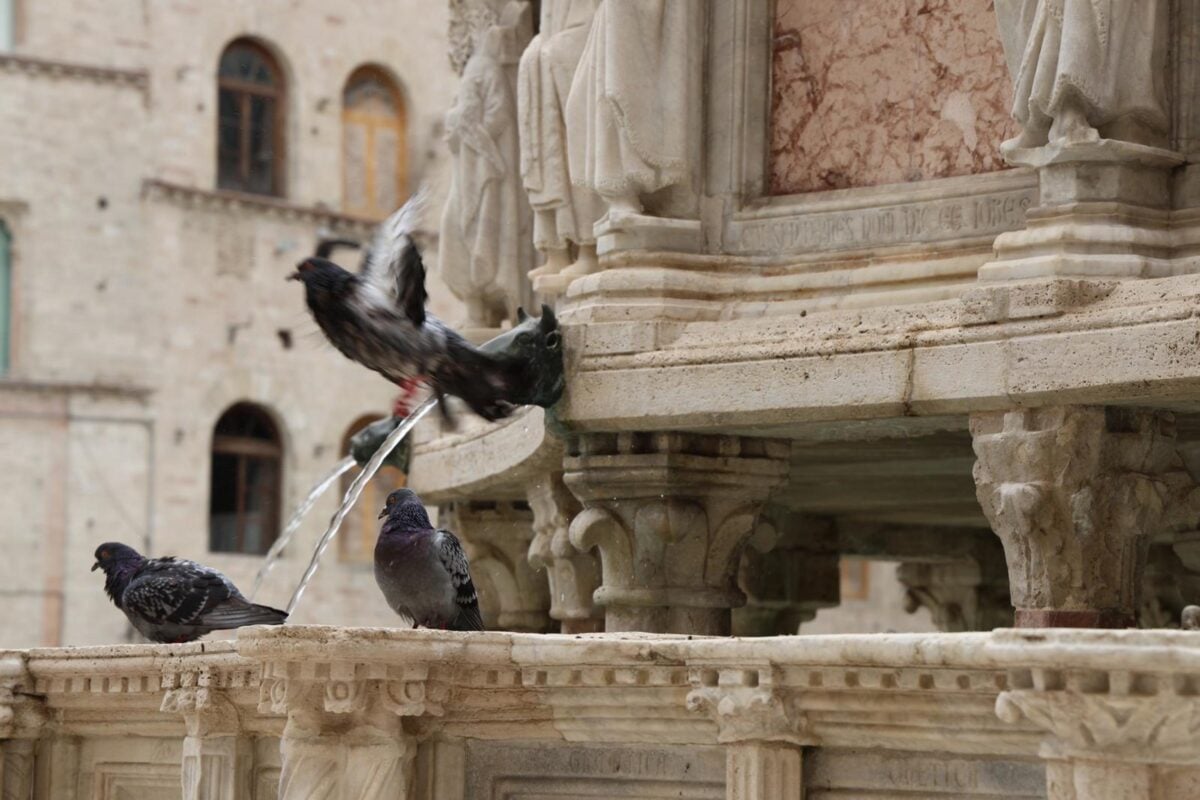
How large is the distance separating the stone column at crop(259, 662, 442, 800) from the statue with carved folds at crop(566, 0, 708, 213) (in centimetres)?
276

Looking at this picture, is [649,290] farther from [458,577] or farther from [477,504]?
[477,504]

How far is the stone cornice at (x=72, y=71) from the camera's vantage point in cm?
3172

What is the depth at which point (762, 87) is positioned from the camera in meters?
10.2

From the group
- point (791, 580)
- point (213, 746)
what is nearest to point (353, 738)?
point (213, 746)

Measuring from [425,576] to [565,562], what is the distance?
1874 millimetres

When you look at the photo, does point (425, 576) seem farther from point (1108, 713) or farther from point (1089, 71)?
point (1108, 713)

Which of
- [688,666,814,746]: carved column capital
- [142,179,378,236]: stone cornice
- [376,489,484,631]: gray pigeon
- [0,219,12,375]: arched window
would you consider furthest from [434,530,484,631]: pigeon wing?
[142,179,378,236]: stone cornice

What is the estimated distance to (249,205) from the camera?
3344 centimetres

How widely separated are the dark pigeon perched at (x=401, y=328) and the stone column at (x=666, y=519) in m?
0.44

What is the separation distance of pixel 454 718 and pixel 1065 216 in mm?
2583

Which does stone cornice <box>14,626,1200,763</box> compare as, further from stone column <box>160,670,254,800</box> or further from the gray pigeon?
the gray pigeon

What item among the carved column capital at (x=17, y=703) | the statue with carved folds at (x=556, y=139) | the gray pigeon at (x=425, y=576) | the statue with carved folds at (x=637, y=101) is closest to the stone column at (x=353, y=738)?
the gray pigeon at (x=425, y=576)

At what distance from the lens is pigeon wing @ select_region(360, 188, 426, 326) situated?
9.62m

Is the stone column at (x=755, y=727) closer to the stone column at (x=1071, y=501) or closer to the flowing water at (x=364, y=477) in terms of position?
the stone column at (x=1071, y=501)
